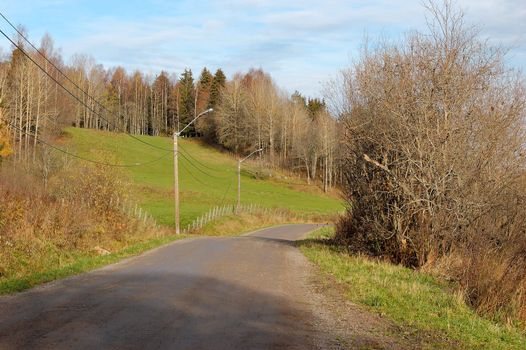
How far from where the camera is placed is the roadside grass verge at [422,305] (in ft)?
24.9

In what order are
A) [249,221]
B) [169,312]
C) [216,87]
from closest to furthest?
[169,312]
[249,221]
[216,87]

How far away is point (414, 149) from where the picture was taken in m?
14.4

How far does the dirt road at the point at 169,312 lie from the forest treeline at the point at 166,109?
138 feet

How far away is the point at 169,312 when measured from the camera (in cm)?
830

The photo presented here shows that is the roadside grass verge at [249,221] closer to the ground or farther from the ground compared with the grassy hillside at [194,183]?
closer to the ground

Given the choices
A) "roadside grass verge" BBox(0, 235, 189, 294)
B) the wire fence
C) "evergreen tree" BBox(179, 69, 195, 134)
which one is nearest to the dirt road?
"roadside grass verge" BBox(0, 235, 189, 294)

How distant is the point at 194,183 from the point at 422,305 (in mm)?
69160

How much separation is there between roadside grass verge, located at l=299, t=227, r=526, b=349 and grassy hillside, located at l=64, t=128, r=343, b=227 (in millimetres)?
32070

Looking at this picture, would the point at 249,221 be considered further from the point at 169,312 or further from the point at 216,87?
the point at 216,87

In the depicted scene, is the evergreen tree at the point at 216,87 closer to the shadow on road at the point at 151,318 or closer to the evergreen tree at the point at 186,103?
the evergreen tree at the point at 186,103

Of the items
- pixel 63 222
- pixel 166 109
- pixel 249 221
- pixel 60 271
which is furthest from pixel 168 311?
pixel 166 109

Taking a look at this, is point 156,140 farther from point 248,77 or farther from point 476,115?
point 476,115

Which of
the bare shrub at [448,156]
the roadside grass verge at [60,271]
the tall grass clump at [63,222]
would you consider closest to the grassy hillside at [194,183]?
the tall grass clump at [63,222]

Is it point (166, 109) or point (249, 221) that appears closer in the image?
point (249, 221)
